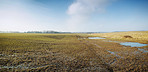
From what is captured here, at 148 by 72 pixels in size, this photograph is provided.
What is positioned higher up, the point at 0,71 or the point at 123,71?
the point at 0,71

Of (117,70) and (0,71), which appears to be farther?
(117,70)

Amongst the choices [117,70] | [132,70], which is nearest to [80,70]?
[117,70]

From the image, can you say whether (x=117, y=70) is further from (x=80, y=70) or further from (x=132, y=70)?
(x=80, y=70)

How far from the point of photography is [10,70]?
6.63 meters

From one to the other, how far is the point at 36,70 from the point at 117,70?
8.82 meters

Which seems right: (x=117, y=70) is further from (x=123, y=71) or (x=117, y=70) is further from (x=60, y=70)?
(x=60, y=70)

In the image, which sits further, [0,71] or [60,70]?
[60,70]

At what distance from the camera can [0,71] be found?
637 cm

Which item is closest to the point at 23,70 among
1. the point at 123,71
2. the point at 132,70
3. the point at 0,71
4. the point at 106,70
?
the point at 0,71

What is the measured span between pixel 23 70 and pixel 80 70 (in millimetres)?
5959

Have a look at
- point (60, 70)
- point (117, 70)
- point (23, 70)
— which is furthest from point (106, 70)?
point (23, 70)

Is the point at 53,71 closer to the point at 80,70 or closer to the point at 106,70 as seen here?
the point at 80,70

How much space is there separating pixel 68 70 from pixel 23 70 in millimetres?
4653

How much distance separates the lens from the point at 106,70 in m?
7.22
